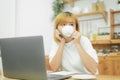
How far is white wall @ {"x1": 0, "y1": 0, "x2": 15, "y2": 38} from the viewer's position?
4211mm

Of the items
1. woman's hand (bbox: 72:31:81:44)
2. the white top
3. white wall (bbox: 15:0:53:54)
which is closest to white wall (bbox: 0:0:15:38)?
white wall (bbox: 15:0:53:54)

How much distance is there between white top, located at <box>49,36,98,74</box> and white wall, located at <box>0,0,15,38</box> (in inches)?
96.3

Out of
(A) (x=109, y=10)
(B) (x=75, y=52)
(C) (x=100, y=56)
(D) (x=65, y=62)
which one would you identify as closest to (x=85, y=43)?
(B) (x=75, y=52)

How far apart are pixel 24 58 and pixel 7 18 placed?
3.24 metres

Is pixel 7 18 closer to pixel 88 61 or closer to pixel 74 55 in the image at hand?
pixel 74 55

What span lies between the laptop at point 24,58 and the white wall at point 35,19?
299 centimetres

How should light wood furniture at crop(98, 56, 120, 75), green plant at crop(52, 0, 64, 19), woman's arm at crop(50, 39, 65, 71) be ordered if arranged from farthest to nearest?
green plant at crop(52, 0, 64, 19), light wood furniture at crop(98, 56, 120, 75), woman's arm at crop(50, 39, 65, 71)

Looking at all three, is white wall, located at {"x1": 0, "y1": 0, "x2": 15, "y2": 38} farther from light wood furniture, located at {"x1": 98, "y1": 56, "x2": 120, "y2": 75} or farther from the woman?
the woman

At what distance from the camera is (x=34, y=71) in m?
1.14

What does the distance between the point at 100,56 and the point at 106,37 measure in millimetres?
358

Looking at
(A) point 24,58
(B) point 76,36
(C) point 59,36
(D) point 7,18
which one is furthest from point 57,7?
(A) point 24,58

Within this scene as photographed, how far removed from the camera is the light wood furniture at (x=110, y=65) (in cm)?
325

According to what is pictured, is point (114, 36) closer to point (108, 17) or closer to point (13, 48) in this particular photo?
point (108, 17)

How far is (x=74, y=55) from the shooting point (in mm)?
1936
